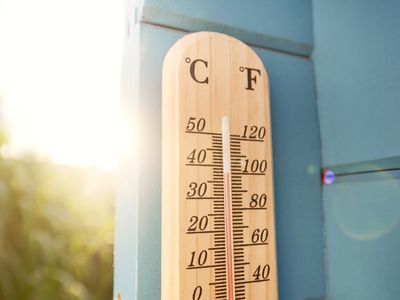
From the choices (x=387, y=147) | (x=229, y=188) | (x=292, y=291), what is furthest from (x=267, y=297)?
(x=387, y=147)

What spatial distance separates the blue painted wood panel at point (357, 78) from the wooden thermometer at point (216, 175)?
203 mm

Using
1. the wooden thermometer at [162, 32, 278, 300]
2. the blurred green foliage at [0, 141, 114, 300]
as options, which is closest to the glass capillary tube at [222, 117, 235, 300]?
the wooden thermometer at [162, 32, 278, 300]

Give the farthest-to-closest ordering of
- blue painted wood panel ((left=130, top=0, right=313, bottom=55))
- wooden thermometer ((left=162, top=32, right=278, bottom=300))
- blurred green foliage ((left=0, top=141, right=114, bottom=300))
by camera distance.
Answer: blurred green foliage ((left=0, top=141, right=114, bottom=300))
blue painted wood panel ((left=130, top=0, right=313, bottom=55))
wooden thermometer ((left=162, top=32, right=278, bottom=300))

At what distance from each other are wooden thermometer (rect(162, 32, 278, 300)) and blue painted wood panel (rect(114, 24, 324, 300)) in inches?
1.8

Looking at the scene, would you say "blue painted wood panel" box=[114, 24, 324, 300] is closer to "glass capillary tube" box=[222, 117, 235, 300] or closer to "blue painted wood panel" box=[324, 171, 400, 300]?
"blue painted wood panel" box=[324, 171, 400, 300]

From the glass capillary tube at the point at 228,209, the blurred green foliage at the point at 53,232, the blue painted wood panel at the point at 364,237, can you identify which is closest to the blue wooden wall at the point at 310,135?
the blue painted wood panel at the point at 364,237

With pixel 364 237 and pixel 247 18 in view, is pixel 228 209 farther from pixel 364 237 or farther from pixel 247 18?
pixel 247 18

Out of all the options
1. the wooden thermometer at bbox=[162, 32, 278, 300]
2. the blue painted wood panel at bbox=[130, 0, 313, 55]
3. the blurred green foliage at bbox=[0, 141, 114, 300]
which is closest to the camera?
the wooden thermometer at bbox=[162, 32, 278, 300]

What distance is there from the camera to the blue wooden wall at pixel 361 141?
756 mm

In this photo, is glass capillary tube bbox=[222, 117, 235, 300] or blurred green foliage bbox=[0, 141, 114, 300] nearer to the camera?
glass capillary tube bbox=[222, 117, 235, 300]

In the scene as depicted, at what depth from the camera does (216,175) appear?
0.72 m

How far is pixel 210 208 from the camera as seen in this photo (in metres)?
0.71

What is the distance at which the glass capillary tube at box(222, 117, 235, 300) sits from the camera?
0.69 metres

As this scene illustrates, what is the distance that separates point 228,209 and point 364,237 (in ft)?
1.09
